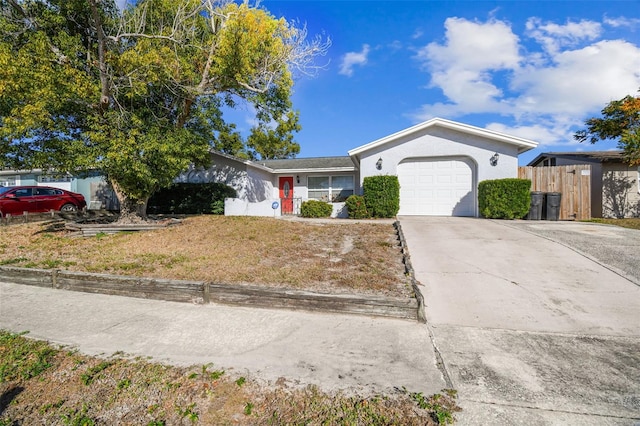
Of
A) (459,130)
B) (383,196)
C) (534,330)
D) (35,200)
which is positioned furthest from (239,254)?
(35,200)

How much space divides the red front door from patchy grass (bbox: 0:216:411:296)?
7452 millimetres

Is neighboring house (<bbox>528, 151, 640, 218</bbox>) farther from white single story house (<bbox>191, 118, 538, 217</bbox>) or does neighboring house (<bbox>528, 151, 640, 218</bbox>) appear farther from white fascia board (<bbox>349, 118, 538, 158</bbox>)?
white single story house (<bbox>191, 118, 538, 217</bbox>)

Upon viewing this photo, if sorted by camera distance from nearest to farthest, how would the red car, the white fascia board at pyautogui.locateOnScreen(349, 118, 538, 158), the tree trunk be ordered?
the tree trunk, the white fascia board at pyautogui.locateOnScreen(349, 118, 538, 158), the red car

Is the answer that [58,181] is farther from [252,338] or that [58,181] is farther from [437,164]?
[252,338]

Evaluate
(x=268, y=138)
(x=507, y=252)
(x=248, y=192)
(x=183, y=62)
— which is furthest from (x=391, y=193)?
(x=268, y=138)

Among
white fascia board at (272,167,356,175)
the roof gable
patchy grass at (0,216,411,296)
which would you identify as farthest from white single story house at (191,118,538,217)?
the roof gable

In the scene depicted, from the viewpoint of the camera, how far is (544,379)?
2555 millimetres

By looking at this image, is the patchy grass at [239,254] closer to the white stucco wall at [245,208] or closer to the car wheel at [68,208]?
the white stucco wall at [245,208]

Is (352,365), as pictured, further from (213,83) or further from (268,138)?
(268,138)

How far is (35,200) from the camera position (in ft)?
45.8

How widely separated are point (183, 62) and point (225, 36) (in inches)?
69.3

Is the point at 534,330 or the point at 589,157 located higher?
the point at 589,157

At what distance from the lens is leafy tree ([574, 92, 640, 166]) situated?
13.2 metres

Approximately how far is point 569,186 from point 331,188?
10.4 m
